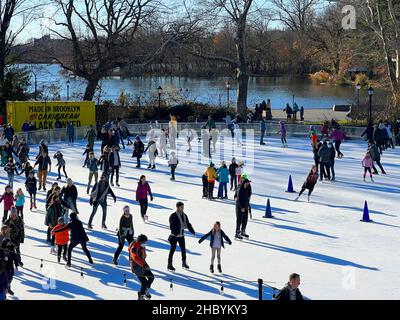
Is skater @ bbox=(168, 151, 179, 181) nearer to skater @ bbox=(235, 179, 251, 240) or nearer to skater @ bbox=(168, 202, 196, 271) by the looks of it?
skater @ bbox=(235, 179, 251, 240)

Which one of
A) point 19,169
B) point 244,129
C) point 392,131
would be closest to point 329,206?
point 19,169

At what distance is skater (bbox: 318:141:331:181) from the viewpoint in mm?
21562

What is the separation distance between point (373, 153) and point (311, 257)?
9.46 metres

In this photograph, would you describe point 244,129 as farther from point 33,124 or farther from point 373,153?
point 373,153

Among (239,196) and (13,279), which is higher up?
(239,196)

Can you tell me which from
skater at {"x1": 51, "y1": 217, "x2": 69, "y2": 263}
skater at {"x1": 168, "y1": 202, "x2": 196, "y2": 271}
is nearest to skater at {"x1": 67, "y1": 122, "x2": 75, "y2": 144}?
skater at {"x1": 51, "y1": 217, "x2": 69, "y2": 263}

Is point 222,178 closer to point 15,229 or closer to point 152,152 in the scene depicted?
point 152,152

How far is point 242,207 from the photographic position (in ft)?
49.1

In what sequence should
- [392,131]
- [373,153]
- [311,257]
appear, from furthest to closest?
[392,131] < [373,153] < [311,257]

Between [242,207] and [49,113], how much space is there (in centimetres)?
2094

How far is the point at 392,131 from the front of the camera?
1249 inches

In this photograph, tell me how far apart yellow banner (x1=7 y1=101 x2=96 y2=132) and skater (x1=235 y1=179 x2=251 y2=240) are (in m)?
20.3

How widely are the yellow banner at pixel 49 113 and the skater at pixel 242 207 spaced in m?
20.3

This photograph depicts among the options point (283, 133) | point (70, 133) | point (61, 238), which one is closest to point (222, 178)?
point (61, 238)
